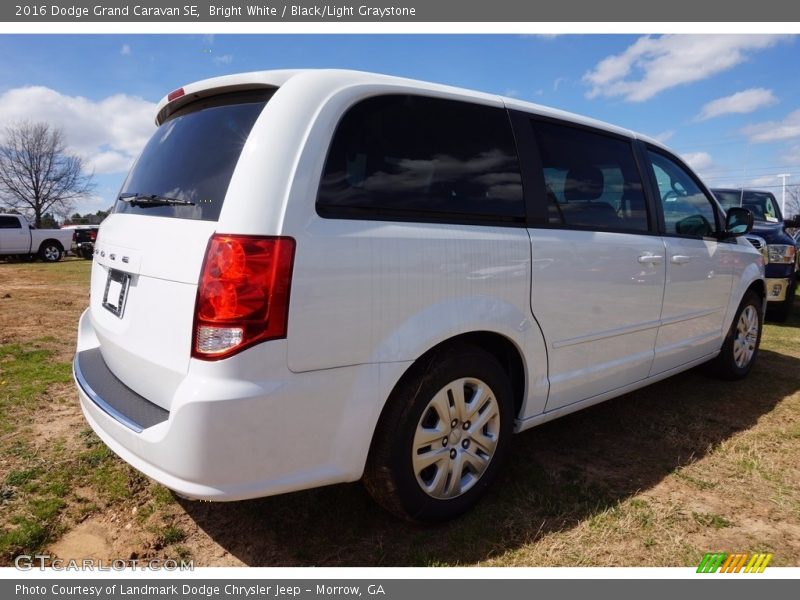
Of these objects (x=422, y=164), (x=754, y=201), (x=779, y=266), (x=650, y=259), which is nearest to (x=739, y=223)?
(x=650, y=259)

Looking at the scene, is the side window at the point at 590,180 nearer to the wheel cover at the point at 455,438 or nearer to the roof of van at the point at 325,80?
the roof of van at the point at 325,80

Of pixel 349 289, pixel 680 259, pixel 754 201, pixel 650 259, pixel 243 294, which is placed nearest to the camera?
pixel 243 294

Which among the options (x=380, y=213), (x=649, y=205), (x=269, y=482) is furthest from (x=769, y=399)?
(x=269, y=482)

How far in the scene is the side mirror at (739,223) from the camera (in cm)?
412

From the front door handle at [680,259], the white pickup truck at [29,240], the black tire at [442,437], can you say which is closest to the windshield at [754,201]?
the front door handle at [680,259]

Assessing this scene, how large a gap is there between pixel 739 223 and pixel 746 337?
108 centimetres

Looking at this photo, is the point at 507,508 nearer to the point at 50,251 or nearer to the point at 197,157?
the point at 197,157

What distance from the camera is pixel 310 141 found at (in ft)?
6.37

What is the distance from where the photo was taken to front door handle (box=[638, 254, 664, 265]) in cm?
316

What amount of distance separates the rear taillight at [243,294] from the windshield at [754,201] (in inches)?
351

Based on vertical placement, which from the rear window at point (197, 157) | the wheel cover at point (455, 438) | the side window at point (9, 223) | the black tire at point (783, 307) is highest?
the rear window at point (197, 157)

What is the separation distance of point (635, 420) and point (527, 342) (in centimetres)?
167

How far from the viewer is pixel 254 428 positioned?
5.91 feet

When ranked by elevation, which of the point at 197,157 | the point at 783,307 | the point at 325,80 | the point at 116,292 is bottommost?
the point at 783,307
